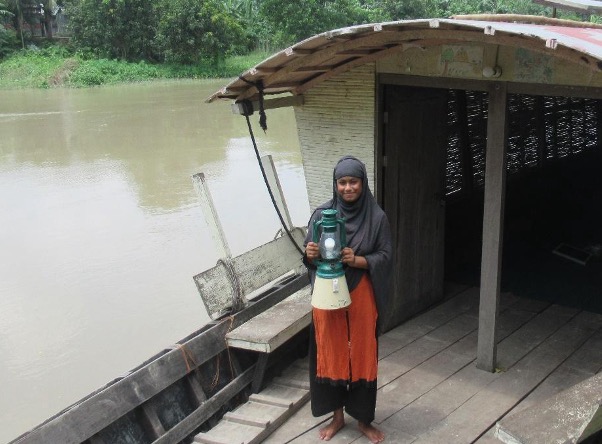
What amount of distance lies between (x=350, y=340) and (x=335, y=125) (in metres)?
1.58

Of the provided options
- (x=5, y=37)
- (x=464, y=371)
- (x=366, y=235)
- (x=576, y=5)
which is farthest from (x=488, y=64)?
(x=5, y=37)

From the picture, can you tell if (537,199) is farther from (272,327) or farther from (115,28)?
(115,28)

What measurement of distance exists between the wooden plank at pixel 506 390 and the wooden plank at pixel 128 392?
1.22 m

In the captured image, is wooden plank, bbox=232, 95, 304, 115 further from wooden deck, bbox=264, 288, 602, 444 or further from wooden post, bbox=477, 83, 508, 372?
wooden deck, bbox=264, 288, 602, 444

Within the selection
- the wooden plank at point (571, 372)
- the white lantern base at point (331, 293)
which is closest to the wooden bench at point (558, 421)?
the white lantern base at point (331, 293)

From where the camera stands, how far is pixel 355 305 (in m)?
2.96

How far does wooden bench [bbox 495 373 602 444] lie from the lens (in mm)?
2111

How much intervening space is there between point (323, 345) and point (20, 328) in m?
4.90

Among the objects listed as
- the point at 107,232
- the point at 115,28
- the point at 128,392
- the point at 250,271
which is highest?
the point at 115,28

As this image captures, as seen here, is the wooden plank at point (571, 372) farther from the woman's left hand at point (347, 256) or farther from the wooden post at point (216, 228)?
the wooden post at point (216, 228)

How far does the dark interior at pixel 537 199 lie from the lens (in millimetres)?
5441

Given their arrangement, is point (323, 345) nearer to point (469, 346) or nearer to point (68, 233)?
point (469, 346)

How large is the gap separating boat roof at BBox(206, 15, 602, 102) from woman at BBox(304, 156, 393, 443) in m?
0.71

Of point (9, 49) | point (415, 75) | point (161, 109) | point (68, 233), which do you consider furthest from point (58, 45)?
point (415, 75)
